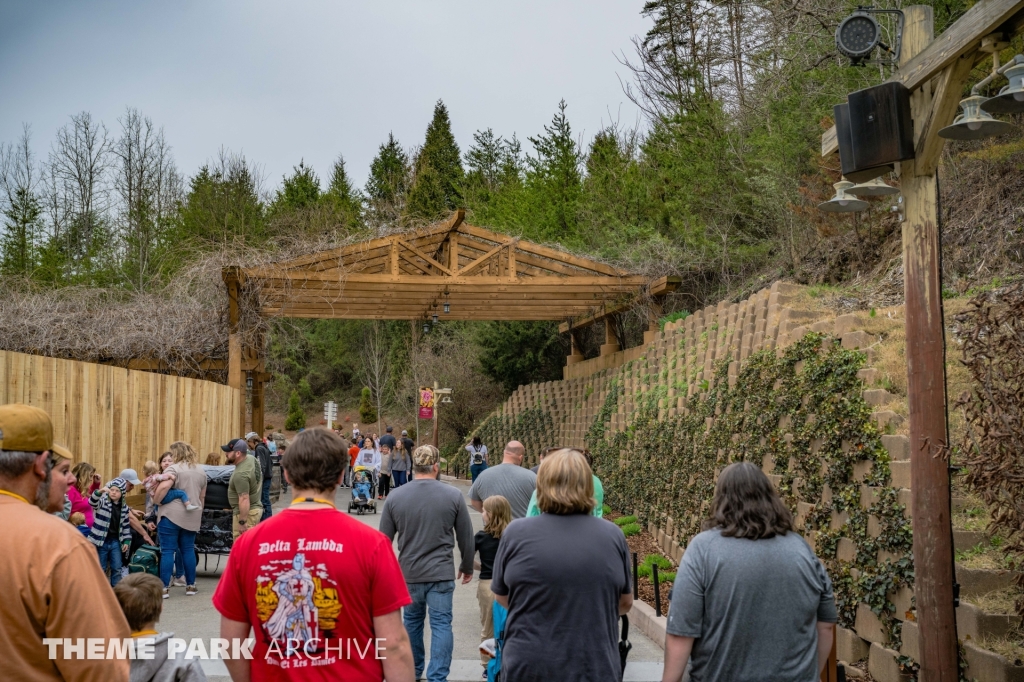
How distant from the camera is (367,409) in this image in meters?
52.2

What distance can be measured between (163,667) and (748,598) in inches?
96.4

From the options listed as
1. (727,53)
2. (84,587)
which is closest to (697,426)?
(84,587)

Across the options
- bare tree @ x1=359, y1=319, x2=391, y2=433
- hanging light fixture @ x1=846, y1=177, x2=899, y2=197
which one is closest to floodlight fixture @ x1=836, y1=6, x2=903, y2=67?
hanging light fixture @ x1=846, y1=177, x2=899, y2=197

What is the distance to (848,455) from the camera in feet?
24.3

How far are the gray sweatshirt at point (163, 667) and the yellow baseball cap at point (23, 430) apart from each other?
4.39ft

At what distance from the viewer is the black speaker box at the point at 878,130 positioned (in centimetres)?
577

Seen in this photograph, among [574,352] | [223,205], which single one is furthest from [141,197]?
[574,352]

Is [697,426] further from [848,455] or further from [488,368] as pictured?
[488,368]

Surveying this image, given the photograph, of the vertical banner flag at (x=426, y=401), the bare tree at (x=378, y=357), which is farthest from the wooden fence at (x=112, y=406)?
the bare tree at (x=378, y=357)

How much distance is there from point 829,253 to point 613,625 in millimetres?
13105

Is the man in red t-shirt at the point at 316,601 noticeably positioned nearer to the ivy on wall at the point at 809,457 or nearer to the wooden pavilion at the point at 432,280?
the ivy on wall at the point at 809,457

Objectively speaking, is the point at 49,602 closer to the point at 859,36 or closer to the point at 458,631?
the point at 859,36

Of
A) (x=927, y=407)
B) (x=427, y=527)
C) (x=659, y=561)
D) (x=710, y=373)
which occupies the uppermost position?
(x=710, y=373)

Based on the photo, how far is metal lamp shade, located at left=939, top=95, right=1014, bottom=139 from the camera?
200 inches
